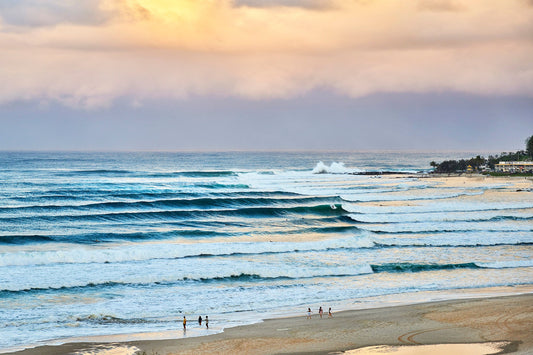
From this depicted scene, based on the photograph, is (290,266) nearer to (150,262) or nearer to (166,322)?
(150,262)

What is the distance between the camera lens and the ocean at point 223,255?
24906mm

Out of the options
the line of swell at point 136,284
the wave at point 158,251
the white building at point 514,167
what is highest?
the white building at point 514,167

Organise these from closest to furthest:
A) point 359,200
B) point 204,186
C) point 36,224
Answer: point 36,224
point 359,200
point 204,186

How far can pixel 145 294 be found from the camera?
88.5 ft

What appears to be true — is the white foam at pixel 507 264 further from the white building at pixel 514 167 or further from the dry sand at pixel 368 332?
the white building at pixel 514 167

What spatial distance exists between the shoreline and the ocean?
4.29 feet

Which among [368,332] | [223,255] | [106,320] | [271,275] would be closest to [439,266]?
[271,275]

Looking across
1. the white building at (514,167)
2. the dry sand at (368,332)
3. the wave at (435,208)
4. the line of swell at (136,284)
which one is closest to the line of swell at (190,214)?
the wave at (435,208)

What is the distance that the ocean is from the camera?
981 inches

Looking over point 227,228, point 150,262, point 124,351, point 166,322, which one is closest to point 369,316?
point 166,322

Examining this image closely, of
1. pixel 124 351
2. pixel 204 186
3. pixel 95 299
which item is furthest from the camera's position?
pixel 204 186

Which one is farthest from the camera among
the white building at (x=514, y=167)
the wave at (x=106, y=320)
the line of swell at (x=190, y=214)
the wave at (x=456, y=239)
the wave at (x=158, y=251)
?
the white building at (x=514, y=167)

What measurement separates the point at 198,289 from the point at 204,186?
1829 inches

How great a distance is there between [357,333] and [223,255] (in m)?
14.3
